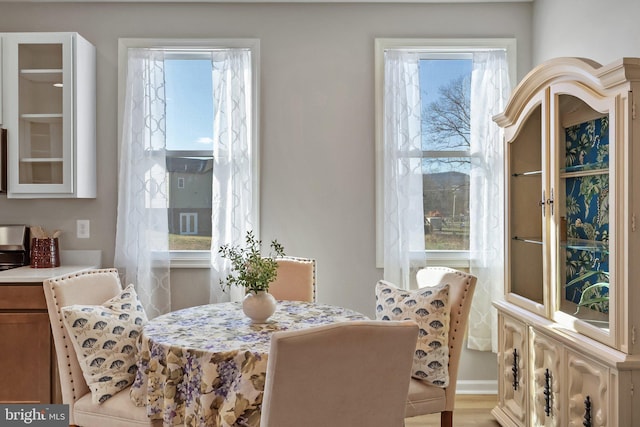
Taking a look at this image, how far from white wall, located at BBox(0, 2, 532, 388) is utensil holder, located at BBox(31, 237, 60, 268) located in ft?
0.60

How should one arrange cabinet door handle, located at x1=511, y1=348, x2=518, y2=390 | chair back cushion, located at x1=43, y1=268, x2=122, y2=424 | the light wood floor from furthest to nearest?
the light wood floor
cabinet door handle, located at x1=511, y1=348, x2=518, y2=390
chair back cushion, located at x1=43, y1=268, x2=122, y2=424

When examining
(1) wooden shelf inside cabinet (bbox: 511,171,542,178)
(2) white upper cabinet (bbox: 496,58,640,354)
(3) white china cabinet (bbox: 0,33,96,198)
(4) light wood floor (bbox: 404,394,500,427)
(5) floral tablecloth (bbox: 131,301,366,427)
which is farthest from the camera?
(3) white china cabinet (bbox: 0,33,96,198)

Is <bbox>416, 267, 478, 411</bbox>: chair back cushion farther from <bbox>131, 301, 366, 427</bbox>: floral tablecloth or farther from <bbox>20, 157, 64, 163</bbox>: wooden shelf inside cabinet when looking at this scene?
<bbox>20, 157, 64, 163</bbox>: wooden shelf inside cabinet

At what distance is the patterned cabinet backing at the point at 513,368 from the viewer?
2.70 m

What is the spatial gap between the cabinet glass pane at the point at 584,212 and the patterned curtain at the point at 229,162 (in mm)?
1968

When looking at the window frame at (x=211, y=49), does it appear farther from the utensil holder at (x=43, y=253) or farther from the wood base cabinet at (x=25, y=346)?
the wood base cabinet at (x=25, y=346)

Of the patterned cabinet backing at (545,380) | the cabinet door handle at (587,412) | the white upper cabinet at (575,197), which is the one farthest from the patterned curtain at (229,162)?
the cabinet door handle at (587,412)

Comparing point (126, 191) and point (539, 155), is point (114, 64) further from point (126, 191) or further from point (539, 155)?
point (539, 155)

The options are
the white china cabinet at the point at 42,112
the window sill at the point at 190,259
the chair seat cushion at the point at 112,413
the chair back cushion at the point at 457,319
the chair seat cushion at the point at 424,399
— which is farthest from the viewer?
the window sill at the point at 190,259

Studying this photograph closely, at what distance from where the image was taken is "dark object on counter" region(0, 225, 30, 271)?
343 centimetres

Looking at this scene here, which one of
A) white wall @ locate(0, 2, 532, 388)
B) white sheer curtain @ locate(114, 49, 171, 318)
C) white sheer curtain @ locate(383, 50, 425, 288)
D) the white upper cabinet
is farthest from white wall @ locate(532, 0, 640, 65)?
white sheer curtain @ locate(114, 49, 171, 318)

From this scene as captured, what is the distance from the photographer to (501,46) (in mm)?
3559

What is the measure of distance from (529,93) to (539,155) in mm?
333

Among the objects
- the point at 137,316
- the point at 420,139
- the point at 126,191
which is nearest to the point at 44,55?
the point at 126,191
